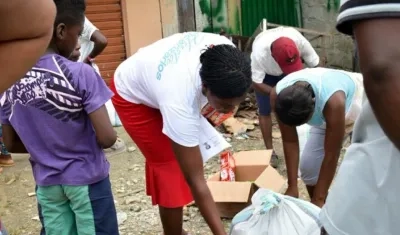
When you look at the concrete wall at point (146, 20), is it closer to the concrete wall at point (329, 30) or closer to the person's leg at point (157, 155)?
the concrete wall at point (329, 30)

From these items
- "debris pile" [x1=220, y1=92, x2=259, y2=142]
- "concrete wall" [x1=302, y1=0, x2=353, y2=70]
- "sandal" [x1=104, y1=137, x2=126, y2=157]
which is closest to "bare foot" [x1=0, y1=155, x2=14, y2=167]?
"sandal" [x1=104, y1=137, x2=126, y2=157]

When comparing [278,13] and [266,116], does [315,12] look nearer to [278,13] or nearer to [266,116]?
[278,13]

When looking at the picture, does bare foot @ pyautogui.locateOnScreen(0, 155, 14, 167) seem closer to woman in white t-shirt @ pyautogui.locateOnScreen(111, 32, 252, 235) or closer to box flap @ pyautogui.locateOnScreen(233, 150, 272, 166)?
box flap @ pyautogui.locateOnScreen(233, 150, 272, 166)

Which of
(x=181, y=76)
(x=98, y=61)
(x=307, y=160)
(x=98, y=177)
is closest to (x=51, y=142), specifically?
(x=98, y=177)

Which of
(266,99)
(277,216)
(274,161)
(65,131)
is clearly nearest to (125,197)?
(274,161)

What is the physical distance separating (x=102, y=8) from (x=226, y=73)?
5.14 meters

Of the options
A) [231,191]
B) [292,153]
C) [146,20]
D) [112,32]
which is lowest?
[231,191]

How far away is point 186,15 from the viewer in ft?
24.5

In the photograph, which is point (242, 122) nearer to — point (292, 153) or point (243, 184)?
point (243, 184)

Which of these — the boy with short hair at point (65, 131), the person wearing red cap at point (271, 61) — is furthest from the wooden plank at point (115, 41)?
the boy with short hair at point (65, 131)

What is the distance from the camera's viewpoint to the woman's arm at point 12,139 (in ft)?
8.21

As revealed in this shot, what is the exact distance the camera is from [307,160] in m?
3.51

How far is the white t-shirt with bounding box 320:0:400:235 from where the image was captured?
1164mm

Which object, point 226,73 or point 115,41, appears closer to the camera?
point 226,73
